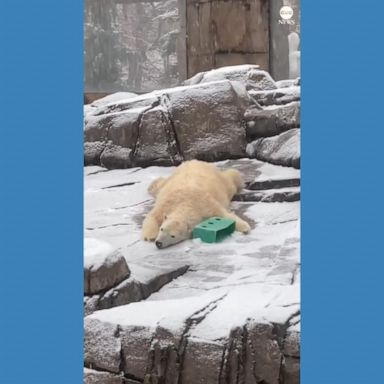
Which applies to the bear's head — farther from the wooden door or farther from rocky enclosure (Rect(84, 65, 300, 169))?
the wooden door

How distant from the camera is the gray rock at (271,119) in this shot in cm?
309

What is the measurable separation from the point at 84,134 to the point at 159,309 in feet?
2.30

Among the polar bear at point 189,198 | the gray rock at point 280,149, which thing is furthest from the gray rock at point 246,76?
the polar bear at point 189,198

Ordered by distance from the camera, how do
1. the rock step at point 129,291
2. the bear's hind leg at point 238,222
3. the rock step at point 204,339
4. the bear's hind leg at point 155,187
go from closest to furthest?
the rock step at point 204,339 → the rock step at point 129,291 → the bear's hind leg at point 238,222 → the bear's hind leg at point 155,187

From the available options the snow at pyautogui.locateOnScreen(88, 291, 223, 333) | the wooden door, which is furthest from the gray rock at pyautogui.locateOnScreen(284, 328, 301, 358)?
the wooden door

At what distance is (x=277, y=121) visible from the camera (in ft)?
10.3

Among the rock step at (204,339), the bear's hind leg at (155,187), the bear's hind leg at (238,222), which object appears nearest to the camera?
the rock step at (204,339)

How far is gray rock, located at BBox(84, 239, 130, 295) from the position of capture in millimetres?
3004

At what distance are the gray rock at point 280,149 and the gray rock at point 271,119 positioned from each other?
0.02 metres

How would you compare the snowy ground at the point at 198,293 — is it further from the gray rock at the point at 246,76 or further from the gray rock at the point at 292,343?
the gray rock at the point at 246,76

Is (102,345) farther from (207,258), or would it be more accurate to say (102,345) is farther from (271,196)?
(271,196)

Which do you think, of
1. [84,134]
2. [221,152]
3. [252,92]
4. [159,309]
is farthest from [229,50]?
[159,309]

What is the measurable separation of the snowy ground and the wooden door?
0.38 m

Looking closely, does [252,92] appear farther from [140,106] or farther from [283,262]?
[283,262]
